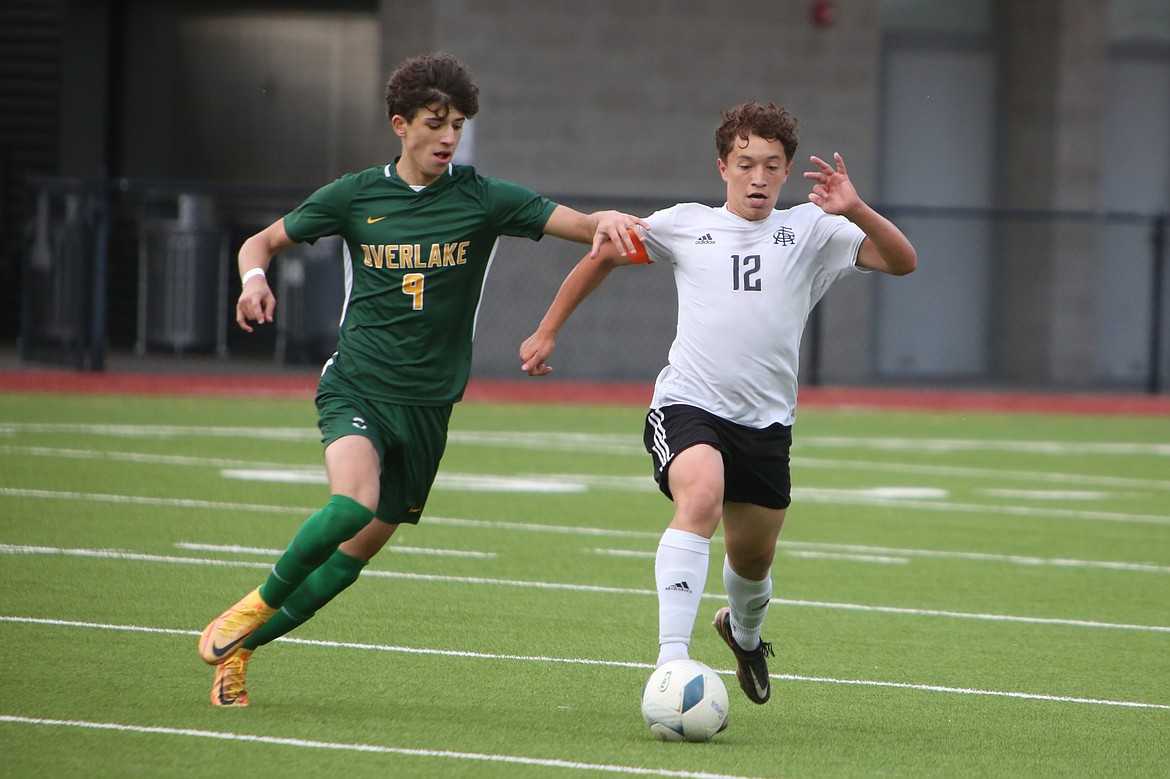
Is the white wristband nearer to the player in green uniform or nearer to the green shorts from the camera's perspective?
the player in green uniform

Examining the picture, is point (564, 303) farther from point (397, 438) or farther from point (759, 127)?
point (759, 127)

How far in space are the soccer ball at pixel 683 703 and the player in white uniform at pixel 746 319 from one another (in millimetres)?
550

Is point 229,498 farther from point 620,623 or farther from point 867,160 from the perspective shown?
point 867,160

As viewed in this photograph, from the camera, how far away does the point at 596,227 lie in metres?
5.84

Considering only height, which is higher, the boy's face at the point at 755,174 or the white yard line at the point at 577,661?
the boy's face at the point at 755,174

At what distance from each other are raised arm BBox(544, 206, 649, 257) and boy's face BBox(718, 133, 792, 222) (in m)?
0.33

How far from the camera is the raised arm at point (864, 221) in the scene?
5457 mm

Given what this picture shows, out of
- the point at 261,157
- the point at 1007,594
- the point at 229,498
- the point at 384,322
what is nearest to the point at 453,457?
the point at 229,498

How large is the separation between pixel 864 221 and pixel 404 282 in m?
1.52

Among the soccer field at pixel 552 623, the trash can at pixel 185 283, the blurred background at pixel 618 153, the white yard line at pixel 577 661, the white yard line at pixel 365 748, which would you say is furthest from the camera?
the trash can at pixel 185 283

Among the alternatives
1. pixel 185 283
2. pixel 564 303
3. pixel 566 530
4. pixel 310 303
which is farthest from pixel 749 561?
pixel 185 283

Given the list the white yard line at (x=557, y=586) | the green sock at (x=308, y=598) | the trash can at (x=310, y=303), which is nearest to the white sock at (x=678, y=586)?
the green sock at (x=308, y=598)

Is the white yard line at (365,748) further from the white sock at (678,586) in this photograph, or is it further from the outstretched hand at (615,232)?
the outstretched hand at (615,232)

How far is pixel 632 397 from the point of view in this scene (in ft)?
63.9
